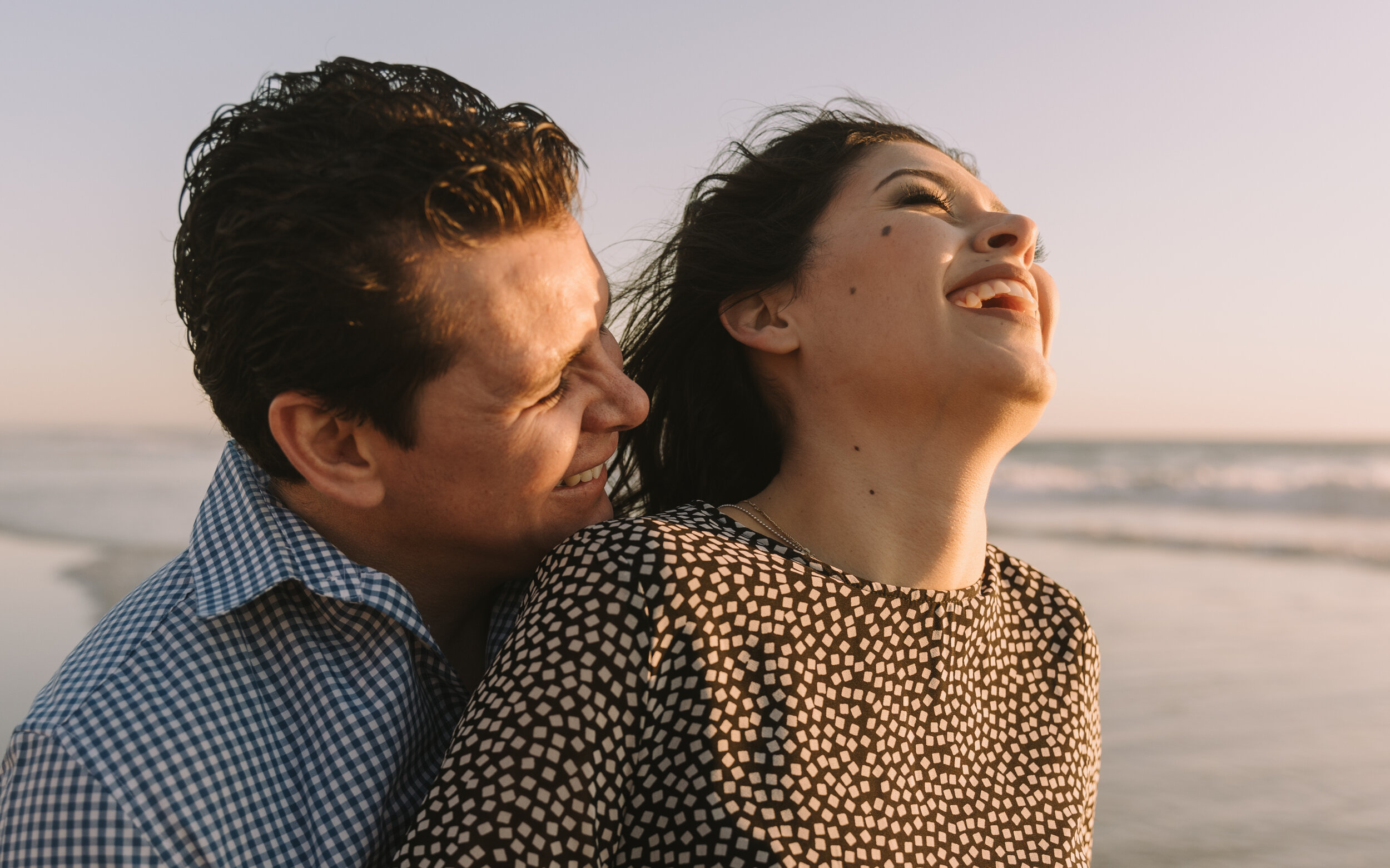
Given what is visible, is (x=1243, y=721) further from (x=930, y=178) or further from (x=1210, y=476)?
(x=1210, y=476)

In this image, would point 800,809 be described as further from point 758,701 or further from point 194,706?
point 194,706

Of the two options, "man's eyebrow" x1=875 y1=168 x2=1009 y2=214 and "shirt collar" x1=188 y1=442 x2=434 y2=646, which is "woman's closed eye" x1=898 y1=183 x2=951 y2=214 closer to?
"man's eyebrow" x1=875 y1=168 x2=1009 y2=214

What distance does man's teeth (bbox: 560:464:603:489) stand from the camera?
231cm

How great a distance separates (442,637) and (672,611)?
2.55ft

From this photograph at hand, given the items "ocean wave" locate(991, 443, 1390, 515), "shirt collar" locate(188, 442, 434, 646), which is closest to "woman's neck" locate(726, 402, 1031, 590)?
"shirt collar" locate(188, 442, 434, 646)

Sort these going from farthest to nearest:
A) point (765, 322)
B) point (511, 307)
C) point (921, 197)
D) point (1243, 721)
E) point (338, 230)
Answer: point (1243, 721) → point (765, 322) → point (921, 197) → point (511, 307) → point (338, 230)

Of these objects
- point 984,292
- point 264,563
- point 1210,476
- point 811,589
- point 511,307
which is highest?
point 1210,476

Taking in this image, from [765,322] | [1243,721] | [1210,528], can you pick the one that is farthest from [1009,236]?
[1210,528]

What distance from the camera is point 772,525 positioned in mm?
2346

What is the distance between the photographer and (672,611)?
6.19ft

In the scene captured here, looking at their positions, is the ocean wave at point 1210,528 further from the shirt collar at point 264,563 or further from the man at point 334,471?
the shirt collar at point 264,563

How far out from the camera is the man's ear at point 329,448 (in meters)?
2.07

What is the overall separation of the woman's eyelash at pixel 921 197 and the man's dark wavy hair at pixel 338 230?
2.83 ft

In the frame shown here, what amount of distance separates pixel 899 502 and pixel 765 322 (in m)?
0.57
